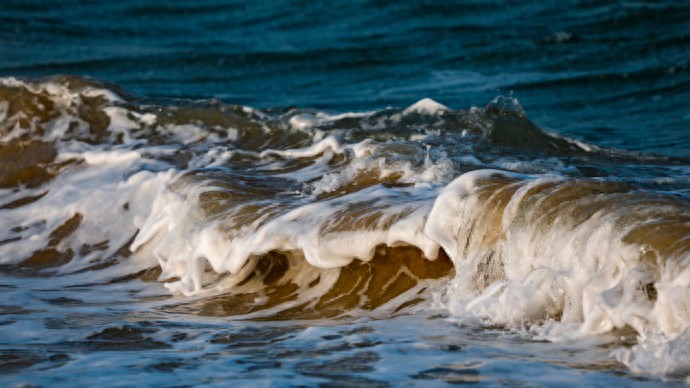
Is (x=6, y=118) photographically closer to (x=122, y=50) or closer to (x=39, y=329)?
(x=39, y=329)

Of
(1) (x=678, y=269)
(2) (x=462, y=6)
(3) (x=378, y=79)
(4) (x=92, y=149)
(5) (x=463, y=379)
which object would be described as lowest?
(5) (x=463, y=379)

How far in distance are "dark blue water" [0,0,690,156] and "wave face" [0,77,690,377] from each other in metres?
2.34

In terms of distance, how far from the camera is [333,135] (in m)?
7.00

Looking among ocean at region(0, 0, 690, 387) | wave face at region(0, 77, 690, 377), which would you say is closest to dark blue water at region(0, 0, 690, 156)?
ocean at region(0, 0, 690, 387)

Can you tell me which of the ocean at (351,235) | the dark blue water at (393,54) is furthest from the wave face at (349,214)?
the dark blue water at (393,54)

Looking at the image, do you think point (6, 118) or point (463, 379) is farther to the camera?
point (6, 118)

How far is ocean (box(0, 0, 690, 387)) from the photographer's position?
3.59 m

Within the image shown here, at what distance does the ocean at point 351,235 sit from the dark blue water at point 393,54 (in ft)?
0.30

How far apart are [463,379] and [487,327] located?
64 cm

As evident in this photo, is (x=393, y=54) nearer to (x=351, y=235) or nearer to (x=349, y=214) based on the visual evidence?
(x=349, y=214)

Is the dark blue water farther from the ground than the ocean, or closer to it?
farther from the ground

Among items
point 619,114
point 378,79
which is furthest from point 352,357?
point 378,79

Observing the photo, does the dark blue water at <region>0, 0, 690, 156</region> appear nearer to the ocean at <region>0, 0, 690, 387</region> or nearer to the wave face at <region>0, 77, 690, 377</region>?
the ocean at <region>0, 0, 690, 387</region>

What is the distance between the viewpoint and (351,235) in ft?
15.9
